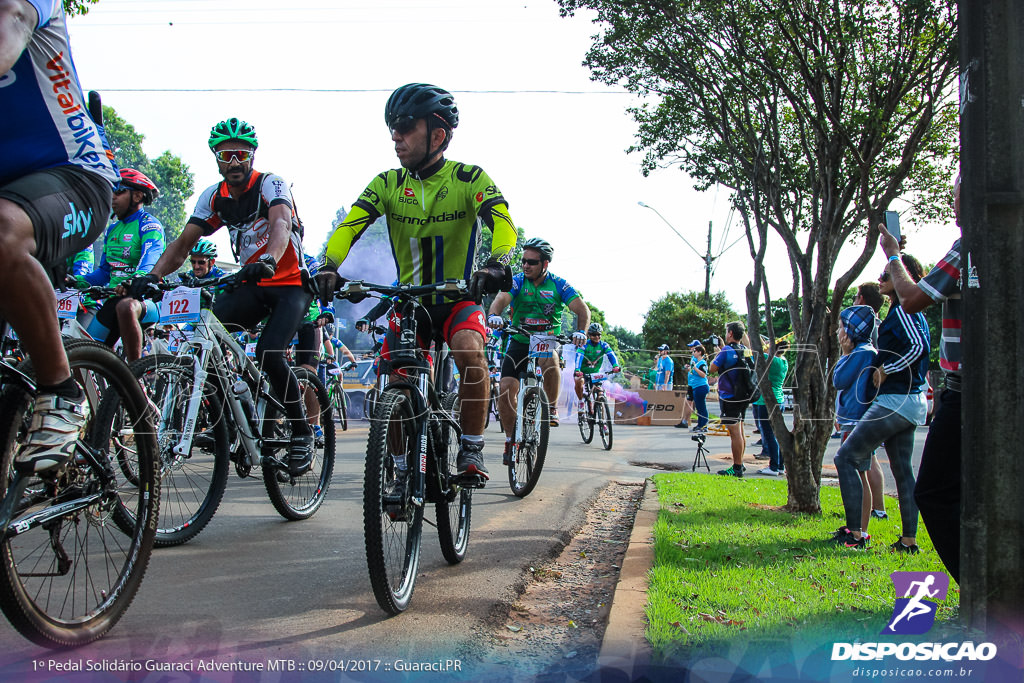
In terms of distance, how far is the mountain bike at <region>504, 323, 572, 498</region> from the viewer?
253 inches

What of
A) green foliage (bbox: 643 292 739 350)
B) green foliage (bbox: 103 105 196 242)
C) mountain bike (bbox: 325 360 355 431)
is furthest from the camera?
green foliage (bbox: 103 105 196 242)

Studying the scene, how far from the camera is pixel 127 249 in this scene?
6.08 m

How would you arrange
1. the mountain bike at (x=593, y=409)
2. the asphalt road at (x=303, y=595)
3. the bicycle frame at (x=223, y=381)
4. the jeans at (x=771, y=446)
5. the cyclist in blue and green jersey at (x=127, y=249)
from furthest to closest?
the mountain bike at (x=593, y=409)
the jeans at (x=771, y=446)
the cyclist in blue and green jersey at (x=127, y=249)
the bicycle frame at (x=223, y=381)
the asphalt road at (x=303, y=595)

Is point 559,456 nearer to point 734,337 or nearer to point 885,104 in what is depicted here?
point 734,337

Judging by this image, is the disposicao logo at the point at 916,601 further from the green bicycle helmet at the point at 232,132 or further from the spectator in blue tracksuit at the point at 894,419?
the green bicycle helmet at the point at 232,132

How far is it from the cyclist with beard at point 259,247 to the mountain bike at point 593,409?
8.16m

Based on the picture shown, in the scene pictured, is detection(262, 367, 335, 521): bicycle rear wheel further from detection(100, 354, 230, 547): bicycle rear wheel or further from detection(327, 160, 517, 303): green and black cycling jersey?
detection(327, 160, 517, 303): green and black cycling jersey

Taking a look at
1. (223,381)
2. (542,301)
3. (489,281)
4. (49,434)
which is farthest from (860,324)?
(49,434)

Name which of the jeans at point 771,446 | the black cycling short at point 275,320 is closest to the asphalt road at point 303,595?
the black cycling short at point 275,320

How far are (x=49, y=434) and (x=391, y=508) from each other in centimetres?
131

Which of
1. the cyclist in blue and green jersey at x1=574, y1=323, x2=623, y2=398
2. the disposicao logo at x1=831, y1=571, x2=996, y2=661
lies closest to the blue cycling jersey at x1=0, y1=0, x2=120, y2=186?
the disposicao logo at x1=831, y1=571, x2=996, y2=661

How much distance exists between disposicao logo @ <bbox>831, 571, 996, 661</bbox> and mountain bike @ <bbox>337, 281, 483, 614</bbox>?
5.65 ft

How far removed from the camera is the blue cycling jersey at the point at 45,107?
249cm

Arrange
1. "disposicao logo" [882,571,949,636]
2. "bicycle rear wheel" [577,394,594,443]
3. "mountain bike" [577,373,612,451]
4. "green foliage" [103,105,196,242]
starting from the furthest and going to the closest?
"green foliage" [103,105,196,242]
"bicycle rear wheel" [577,394,594,443]
"mountain bike" [577,373,612,451]
"disposicao logo" [882,571,949,636]
